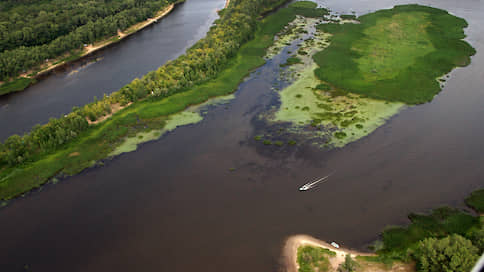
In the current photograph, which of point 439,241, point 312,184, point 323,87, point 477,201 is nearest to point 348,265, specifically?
point 439,241

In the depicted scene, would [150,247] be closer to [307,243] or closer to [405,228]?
[307,243]

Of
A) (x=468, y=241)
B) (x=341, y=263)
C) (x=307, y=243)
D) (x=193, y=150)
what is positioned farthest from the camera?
(x=193, y=150)

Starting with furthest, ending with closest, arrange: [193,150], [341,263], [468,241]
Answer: [193,150] → [341,263] → [468,241]

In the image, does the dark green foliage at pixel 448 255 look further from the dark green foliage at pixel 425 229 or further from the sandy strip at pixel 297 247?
the sandy strip at pixel 297 247

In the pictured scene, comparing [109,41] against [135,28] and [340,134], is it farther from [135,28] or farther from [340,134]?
[340,134]

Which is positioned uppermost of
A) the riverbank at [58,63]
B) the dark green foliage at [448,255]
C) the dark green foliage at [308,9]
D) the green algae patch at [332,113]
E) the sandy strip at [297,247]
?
the dark green foliage at [308,9]

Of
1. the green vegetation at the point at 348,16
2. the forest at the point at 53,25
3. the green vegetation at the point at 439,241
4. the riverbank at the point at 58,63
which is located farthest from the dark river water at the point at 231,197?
the green vegetation at the point at 348,16

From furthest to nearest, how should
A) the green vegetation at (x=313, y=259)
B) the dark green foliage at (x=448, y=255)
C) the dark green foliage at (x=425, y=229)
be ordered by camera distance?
the dark green foliage at (x=425, y=229)
the green vegetation at (x=313, y=259)
the dark green foliage at (x=448, y=255)

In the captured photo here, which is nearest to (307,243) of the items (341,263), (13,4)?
(341,263)
